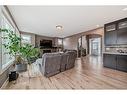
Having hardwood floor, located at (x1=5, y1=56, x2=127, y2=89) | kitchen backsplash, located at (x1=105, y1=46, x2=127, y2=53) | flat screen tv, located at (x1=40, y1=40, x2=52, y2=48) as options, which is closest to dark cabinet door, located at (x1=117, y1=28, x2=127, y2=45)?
kitchen backsplash, located at (x1=105, y1=46, x2=127, y2=53)

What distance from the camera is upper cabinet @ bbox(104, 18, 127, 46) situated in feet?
17.2

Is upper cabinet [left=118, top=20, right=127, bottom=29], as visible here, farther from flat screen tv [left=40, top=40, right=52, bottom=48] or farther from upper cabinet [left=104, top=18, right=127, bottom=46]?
flat screen tv [left=40, top=40, right=52, bottom=48]

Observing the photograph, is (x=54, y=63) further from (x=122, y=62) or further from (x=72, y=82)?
(x=122, y=62)

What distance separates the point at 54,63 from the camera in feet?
14.5

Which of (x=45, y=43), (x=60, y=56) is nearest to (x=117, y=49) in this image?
(x=60, y=56)

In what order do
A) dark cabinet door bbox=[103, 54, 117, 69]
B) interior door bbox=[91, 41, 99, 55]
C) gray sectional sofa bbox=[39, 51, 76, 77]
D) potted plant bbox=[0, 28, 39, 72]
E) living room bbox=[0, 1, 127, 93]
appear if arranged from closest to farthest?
1. living room bbox=[0, 1, 127, 93]
2. potted plant bbox=[0, 28, 39, 72]
3. gray sectional sofa bbox=[39, 51, 76, 77]
4. dark cabinet door bbox=[103, 54, 117, 69]
5. interior door bbox=[91, 41, 99, 55]

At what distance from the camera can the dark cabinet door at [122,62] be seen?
4.83 metres

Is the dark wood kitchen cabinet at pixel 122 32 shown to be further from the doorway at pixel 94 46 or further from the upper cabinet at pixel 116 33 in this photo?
the doorway at pixel 94 46

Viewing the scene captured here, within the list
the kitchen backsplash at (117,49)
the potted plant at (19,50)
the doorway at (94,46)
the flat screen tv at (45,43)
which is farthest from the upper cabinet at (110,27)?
the flat screen tv at (45,43)

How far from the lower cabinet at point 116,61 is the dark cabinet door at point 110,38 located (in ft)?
2.25

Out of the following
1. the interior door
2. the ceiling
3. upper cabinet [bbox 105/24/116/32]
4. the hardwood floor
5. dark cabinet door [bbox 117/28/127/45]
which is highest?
the ceiling

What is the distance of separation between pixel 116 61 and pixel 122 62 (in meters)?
0.35
